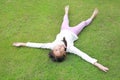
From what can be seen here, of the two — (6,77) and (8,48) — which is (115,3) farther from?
(6,77)

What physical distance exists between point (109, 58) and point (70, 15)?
1.42 meters

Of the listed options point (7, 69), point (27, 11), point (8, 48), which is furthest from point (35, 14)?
point (7, 69)

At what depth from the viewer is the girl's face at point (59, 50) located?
4.44m

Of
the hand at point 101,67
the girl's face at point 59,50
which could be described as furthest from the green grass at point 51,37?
the girl's face at point 59,50

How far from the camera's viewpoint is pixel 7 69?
453 centimetres

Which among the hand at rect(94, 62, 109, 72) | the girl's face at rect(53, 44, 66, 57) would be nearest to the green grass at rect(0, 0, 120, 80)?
the hand at rect(94, 62, 109, 72)

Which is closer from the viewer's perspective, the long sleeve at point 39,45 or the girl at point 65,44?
the girl at point 65,44

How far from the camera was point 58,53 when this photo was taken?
444cm

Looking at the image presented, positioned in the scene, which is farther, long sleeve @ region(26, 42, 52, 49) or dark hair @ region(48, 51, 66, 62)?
long sleeve @ region(26, 42, 52, 49)

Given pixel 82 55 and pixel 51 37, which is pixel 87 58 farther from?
pixel 51 37

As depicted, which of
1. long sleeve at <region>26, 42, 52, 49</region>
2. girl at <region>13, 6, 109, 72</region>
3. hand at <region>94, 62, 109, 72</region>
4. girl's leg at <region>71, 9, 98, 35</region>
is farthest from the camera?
girl's leg at <region>71, 9, 98, 35</region>

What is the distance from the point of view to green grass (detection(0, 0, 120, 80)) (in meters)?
4.42

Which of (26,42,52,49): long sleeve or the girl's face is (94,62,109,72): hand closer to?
the girl's face

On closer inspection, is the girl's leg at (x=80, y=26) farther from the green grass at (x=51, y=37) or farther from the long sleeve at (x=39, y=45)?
the long sleeve at (x=39, y=45)
